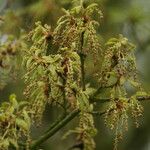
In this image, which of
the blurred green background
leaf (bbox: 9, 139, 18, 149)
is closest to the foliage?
leaf (bbox: 9, 139, 18, 149)

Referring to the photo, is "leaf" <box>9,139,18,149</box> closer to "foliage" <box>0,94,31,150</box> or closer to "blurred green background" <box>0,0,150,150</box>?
"foliage" <box>0,94,31,150</box>

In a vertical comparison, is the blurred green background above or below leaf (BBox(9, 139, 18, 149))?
above

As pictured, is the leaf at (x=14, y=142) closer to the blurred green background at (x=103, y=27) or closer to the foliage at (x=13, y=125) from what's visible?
the foliage at (x=13, y=125)

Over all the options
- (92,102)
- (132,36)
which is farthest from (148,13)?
(92,102)

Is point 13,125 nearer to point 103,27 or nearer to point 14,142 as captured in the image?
point 14,142

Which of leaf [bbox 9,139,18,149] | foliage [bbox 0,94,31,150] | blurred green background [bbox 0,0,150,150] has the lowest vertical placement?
leaf [bbox 9,139,18,149]

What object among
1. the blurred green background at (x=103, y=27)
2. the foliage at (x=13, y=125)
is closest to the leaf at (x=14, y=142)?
the foliage at (x=13, y=125)

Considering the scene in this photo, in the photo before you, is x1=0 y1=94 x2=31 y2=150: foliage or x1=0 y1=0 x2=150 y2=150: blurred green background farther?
x1=0 y1=0 x2=150 y2=150: blurred green background

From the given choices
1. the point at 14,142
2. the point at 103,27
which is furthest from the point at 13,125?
the point at 103,27

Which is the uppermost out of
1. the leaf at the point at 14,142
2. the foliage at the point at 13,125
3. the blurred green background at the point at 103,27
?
the blurred green background at the point at 103,27

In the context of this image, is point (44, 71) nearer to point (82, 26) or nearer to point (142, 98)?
point (82, 26)
